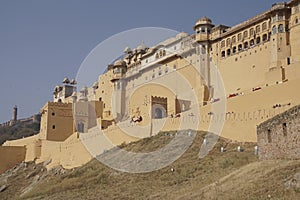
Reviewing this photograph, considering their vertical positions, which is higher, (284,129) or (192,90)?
(192,90)

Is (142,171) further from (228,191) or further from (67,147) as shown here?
(67,147)

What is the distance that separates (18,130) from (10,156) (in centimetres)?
4484

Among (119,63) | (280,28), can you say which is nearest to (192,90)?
(280,28)

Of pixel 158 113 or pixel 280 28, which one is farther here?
pixel 158 113

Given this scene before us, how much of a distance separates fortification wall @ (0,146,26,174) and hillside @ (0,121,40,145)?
3381cm

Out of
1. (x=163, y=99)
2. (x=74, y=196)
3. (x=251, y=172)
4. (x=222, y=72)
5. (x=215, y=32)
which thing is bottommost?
(x=74, y=196)

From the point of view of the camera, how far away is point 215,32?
39.8m

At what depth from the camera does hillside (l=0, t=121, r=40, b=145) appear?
79.4m

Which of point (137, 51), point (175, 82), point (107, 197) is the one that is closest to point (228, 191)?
point (107, 197)

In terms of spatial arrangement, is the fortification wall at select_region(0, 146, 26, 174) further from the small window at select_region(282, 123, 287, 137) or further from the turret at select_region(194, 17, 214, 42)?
the small window at select_region(282, 123, 287, 137)

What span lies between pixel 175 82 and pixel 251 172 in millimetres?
29047

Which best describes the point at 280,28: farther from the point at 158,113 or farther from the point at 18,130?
the point at 18,130

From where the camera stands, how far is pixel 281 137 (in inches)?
576

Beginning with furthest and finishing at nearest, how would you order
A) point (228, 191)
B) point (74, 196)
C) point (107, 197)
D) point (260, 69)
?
point (260, 69)
point (74, 196)
point (107, 197)
point (228, 191)
